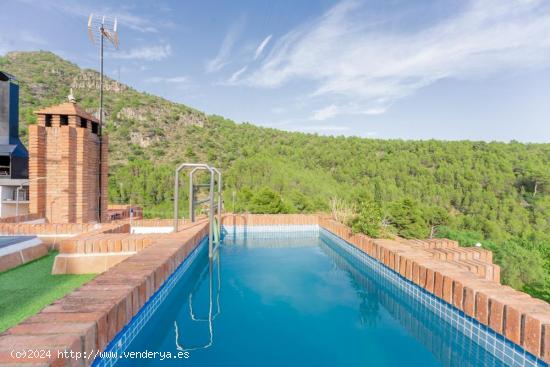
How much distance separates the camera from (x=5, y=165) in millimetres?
9602

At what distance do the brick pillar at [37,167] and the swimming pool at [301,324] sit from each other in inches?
Answer: 144

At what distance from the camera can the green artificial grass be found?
2.90m

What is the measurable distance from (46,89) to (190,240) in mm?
32211

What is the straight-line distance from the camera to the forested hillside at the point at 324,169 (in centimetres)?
1502

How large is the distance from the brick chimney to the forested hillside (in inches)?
221

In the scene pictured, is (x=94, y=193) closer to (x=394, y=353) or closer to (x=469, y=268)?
(x=394, y=353)

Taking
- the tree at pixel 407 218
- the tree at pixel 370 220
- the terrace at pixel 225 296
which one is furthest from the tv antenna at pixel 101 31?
the tree at pixel 407 218

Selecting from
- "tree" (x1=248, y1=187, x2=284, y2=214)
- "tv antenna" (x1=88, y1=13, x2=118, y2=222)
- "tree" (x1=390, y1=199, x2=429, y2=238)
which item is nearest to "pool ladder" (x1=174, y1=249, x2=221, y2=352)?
"tv antenna" (x1=88, y1=13, x2=118, y2=222)

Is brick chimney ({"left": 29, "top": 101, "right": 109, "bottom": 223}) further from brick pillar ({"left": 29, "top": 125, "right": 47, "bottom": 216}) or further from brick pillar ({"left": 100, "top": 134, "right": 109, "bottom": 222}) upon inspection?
brick pillar ({"left": 100, "top": 134, "right": 109, "bottom": 222})

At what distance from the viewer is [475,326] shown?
3.05 meters

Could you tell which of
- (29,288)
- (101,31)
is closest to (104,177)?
(101,31)

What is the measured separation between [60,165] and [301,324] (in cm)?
612

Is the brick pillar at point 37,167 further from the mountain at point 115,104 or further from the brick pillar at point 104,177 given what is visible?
the mountain at point 115,104

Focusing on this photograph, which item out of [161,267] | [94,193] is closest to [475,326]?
[161,267]
